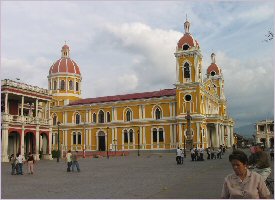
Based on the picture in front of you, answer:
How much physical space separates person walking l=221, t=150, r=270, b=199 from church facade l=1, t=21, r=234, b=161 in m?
35.6

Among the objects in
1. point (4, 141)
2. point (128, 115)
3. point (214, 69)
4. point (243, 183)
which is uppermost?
point (214, 69)

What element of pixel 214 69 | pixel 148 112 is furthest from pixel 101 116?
pixel 214 69

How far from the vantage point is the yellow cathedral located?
4916 cm

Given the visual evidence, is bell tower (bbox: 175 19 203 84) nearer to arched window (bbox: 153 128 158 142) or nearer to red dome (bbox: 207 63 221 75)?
arched window (bbox: 153 128 158 142)

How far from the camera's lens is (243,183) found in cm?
440

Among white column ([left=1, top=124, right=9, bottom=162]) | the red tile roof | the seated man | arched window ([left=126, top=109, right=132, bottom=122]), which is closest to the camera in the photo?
the seated man

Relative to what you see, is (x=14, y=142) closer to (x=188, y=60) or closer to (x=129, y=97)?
(x=129, y=97)

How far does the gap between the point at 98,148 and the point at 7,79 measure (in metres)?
24.7

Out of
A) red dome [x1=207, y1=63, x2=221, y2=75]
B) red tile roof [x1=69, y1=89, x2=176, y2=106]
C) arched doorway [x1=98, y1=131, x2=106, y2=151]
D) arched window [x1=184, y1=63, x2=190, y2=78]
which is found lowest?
arched doorway [x1=98, y1=131, x2=106, y2=151]

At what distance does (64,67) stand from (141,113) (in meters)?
18.6

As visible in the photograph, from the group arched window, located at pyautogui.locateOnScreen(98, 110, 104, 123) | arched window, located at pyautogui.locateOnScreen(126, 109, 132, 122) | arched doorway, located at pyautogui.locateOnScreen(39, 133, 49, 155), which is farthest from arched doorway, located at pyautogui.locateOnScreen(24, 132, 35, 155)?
arched window, located at pyautogui.locateOnScreen(98, 110, 104, 123)

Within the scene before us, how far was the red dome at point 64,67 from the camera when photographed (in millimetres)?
63906

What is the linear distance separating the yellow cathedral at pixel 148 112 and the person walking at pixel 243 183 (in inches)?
1607

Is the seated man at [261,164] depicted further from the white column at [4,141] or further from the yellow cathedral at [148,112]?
the yellow cathedral at [148,112]
